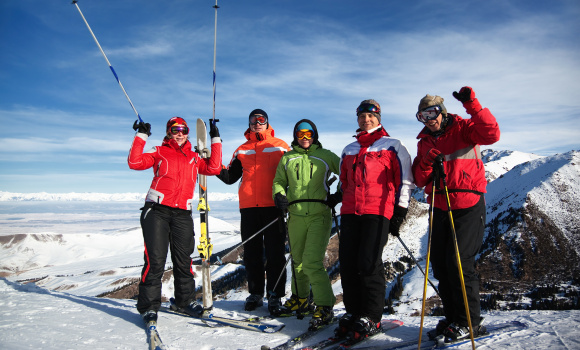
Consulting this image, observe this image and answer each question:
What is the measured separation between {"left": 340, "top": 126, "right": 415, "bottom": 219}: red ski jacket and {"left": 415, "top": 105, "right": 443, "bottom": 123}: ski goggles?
464 mm

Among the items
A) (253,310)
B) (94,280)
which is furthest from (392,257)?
(94,280)

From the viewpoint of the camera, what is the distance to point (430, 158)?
436 centimetres

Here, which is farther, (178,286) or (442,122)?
(178,286)

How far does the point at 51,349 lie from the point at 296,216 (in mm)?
3703

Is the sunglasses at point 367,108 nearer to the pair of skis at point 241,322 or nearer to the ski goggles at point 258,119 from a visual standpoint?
the ski goggles at point 258,119

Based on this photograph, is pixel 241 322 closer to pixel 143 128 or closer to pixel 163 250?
pixel 163 250

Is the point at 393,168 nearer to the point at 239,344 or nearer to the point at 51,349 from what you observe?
the point at 239,344

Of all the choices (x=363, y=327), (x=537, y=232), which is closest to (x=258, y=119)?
(x=363, y=327)

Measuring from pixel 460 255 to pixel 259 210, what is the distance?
11.7 ft

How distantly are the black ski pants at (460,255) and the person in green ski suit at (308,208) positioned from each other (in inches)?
67.5

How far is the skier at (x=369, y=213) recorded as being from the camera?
4.54 m

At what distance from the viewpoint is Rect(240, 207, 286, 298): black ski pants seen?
20.6 ft

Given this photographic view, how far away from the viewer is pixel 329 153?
5957 mm

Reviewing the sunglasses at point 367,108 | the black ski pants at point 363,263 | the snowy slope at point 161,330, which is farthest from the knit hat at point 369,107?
the snowy slope at point 161,330
